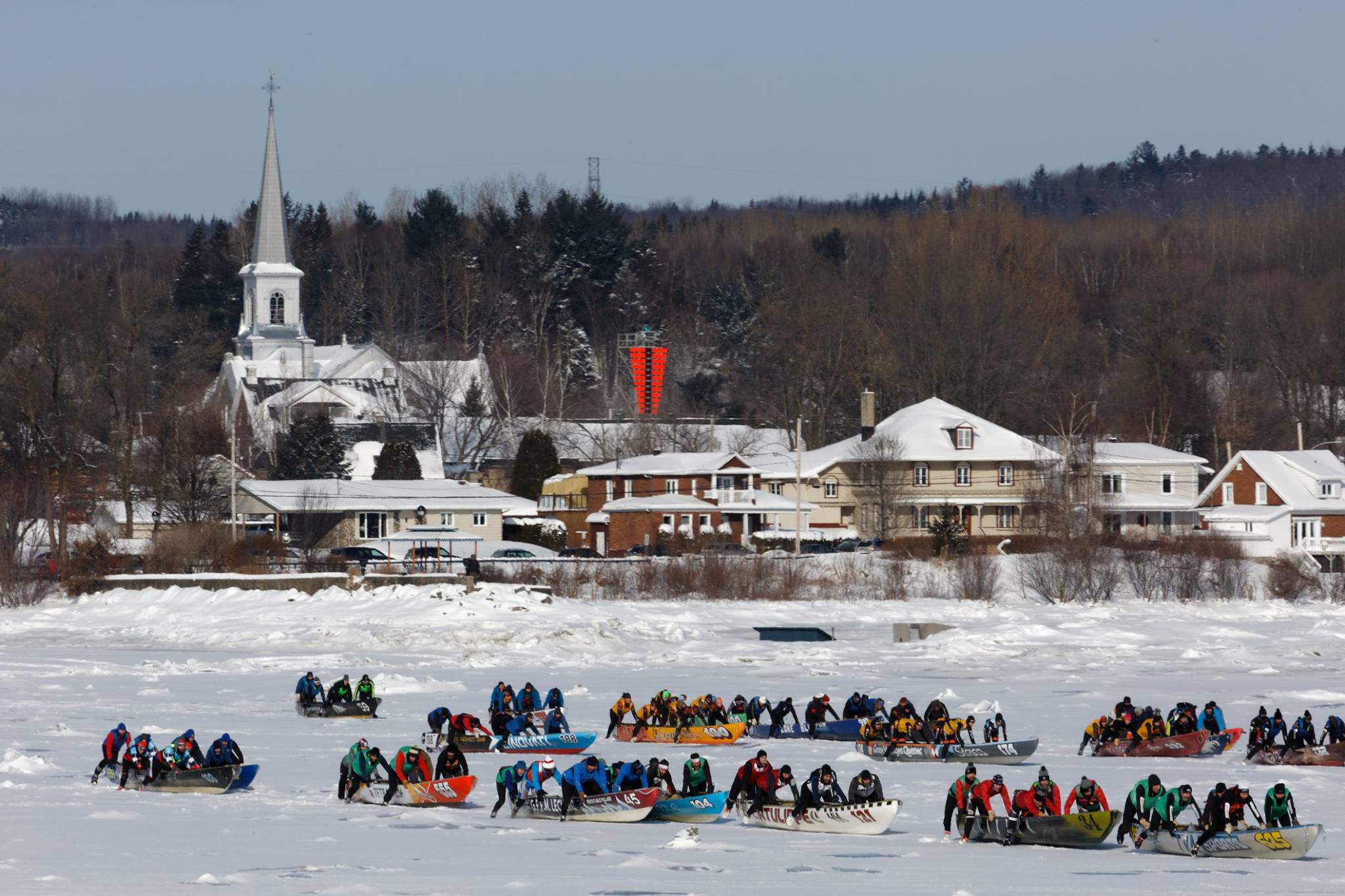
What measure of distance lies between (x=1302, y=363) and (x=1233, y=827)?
285 feet

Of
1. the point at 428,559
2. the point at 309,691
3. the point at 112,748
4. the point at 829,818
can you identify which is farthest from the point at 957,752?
the point at 428,559

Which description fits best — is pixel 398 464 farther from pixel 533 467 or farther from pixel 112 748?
pixel 112 748

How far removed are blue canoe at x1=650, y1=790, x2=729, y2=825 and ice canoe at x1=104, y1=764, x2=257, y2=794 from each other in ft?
18.3

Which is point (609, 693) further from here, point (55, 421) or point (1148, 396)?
point (1148, 396)

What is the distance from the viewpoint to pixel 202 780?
26.5m

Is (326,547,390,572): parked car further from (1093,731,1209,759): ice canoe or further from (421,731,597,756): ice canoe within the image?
(1093,731,1209,759): ice canoe

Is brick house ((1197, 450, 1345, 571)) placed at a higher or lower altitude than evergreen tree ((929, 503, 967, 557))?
higher

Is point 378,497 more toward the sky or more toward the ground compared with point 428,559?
more toward the sky

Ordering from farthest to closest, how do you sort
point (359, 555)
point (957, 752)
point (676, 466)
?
point (676, 466) < point (359, 555) < point (957, 752)

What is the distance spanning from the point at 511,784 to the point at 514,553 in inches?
1738

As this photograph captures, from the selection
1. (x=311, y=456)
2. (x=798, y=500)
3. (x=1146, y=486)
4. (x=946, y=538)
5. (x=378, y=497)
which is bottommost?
(x=946, y=538)

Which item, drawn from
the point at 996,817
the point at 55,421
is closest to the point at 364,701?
the point at 996,817

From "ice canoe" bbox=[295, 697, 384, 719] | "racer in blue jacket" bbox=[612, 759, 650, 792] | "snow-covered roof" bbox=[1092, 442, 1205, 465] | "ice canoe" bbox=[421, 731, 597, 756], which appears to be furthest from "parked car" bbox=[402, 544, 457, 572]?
"racer in blue jacket" bbox=[612, 759, 650, 792]

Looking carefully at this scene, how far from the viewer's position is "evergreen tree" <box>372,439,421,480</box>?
282 ft
